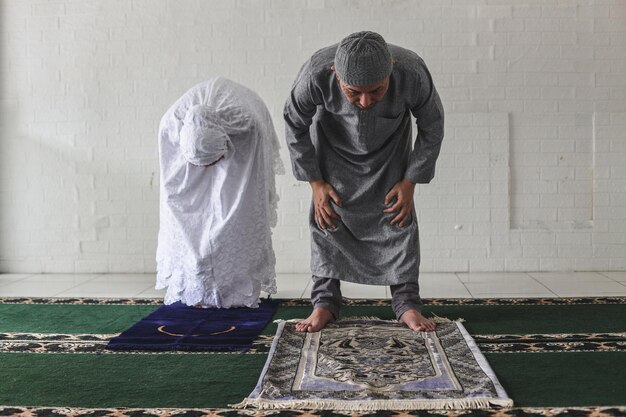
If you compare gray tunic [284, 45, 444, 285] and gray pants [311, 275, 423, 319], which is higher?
gray tunic [284, 45, 444, 285]

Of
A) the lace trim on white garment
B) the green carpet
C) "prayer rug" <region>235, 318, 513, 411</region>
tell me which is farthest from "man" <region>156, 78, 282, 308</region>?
"prayer rug" <region>235, 318, 513, 411</region>

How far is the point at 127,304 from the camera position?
3.74m

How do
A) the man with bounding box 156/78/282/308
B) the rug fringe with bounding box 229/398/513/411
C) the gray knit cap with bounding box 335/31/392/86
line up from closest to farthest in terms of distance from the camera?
1. the rug fringe with bounding box 229/398/513/411
2. the gray knit cap with bounding box 335/31/392/86
3. the man with bounding box 156/78/282/308

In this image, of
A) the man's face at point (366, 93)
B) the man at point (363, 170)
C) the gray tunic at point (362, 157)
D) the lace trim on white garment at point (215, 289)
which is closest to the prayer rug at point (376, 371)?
the man at point (363, 170)

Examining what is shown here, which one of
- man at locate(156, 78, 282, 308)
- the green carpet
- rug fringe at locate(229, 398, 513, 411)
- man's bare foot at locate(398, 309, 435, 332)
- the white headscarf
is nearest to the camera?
rug fringe at locate(229, 398, 513, 411)

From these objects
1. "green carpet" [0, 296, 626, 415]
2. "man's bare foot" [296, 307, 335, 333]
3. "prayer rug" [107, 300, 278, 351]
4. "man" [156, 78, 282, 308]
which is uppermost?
"man" [156, 78, 282, 308]

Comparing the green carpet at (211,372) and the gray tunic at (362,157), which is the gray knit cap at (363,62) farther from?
the green carpet at (211,372)

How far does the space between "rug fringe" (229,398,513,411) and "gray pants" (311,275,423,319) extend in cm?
102

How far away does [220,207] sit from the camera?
3.47 meters

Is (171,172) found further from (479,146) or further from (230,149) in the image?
(479,146)

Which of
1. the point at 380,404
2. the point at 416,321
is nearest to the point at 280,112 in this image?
the point at 416,321

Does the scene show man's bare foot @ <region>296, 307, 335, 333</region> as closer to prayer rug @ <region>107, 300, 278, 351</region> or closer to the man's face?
prayer rug @ <region>107, 300, 278, 351</region>

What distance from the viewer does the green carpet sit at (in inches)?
82.4

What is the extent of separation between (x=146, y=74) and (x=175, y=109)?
1728 mm
